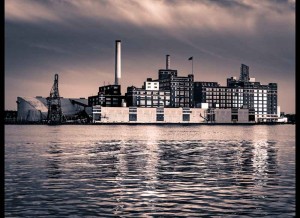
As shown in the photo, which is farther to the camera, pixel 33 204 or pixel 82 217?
pixel 33 204

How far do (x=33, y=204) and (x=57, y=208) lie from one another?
64.1 inches

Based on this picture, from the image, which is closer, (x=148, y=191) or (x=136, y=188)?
(x=148, y=191)

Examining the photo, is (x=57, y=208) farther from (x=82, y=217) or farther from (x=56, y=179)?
(x=56, y=179)

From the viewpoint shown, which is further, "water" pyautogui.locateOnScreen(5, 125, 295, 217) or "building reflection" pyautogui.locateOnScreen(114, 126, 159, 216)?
"building reflection" pyautogui.locateOnScreen(114, 126, 159, 216)

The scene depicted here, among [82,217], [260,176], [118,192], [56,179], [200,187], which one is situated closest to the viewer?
[82,217]

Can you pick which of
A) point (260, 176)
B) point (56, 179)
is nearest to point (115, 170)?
point (56, 179)

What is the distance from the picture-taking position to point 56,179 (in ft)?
106

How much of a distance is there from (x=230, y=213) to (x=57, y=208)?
7.24m

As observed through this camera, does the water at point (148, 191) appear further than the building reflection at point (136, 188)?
No
